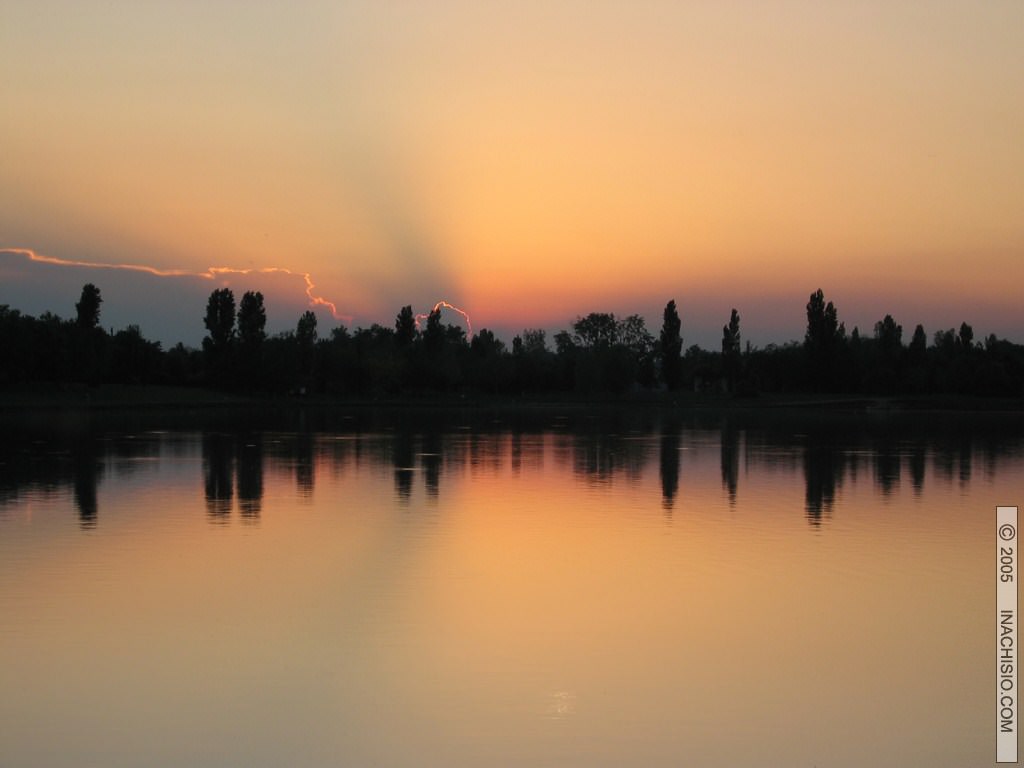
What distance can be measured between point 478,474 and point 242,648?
15.1 metres

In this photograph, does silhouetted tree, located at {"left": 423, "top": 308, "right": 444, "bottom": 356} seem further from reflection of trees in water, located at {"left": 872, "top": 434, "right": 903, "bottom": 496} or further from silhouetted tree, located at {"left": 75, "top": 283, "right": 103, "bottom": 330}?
reflection of trees in water, located at {"left": 872, "top": 434, "right": 903, "bottom": 496}

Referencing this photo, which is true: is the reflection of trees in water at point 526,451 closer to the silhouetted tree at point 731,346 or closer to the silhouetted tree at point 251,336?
the silhouetted tree at point 251,336

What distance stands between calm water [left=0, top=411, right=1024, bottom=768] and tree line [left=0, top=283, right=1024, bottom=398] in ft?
224

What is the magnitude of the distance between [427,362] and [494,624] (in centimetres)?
9882

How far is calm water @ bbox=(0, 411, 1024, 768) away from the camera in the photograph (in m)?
6.84

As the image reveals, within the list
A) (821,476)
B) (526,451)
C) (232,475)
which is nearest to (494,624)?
(232,475)

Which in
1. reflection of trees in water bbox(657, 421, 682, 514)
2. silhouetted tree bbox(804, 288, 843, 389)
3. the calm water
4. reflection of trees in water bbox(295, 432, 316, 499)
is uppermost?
silhouetted tree bbox(804, 288, 843, 389)

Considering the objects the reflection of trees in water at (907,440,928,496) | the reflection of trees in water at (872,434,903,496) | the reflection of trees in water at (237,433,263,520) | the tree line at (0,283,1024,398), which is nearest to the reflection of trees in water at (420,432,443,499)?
the reflection of trees in water at (237,433,263,520)

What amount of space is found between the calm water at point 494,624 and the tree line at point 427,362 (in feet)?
224

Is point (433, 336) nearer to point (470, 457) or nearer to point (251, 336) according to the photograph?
point (251, 336)

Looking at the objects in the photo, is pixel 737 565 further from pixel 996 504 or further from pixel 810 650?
pixel 996 504

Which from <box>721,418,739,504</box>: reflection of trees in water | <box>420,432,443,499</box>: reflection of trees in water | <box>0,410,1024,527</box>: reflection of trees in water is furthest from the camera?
<box>721,418,739,504</box>: reflection of trees in water

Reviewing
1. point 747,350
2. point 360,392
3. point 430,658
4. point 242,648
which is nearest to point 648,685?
point 430,658

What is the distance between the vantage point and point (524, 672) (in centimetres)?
814
